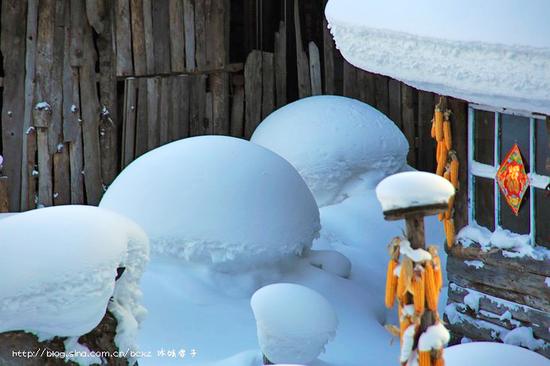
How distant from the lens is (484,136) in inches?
309

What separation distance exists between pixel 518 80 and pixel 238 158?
4731mm

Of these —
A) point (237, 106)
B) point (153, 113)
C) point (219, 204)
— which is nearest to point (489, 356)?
point (219, 204)

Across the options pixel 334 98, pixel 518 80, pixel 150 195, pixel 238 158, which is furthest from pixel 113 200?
pixel 518 80

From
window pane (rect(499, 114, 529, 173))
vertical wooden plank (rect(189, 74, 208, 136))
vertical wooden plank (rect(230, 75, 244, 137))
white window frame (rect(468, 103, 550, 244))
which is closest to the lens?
white window frame (rect(468, 103, 550, 244))

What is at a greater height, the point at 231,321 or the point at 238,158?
the point at 238,158

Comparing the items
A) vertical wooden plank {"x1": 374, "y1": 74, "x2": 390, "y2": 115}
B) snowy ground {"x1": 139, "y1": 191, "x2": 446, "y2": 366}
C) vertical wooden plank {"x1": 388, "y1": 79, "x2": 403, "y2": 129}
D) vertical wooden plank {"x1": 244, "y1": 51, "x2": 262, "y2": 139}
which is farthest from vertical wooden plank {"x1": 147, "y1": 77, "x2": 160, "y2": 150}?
vertical wooden plank {"x1": 388, "y1": 79, "x2": 403, "y2": 129}

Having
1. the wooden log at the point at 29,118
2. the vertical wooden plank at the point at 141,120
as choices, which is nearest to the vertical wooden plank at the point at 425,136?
the vertical wooden plank at the point at 141,120

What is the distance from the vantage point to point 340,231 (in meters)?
11.1

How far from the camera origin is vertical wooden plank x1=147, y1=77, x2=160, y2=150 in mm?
11141

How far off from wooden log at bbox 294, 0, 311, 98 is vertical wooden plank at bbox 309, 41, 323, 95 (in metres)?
0.04

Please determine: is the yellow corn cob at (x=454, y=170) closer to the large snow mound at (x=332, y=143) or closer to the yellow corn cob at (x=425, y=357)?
the yellow corn cob at (x=425, y=357)

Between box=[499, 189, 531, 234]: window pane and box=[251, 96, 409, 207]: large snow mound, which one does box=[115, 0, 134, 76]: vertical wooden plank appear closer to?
box=[251, 96, 409, 207]: large snow mound

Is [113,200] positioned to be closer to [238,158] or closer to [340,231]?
[238,158]

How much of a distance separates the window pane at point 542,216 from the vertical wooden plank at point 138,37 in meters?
4.59
